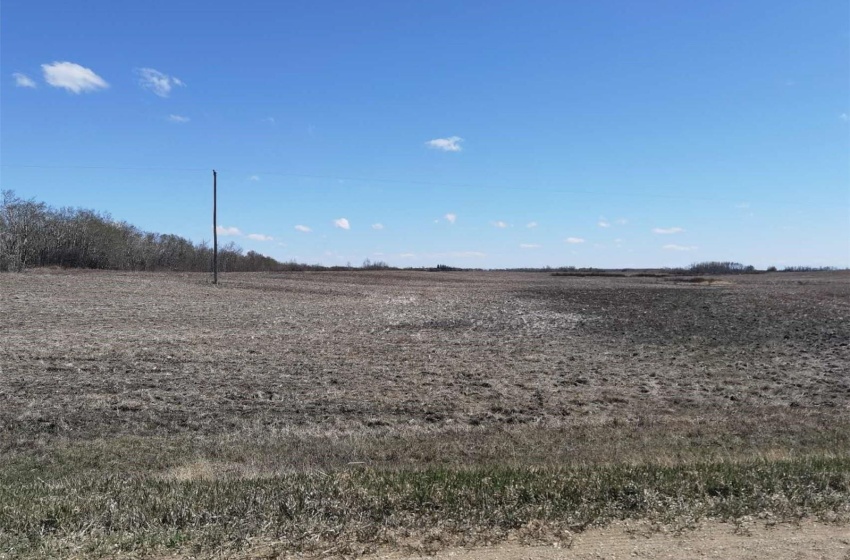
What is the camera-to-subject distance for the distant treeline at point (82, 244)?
69500 mm

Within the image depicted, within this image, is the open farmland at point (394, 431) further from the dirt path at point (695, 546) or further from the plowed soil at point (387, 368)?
the dirt path at point (695, 546)

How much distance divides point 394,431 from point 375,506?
4.59 meters

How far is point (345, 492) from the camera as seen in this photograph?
17.0 feet

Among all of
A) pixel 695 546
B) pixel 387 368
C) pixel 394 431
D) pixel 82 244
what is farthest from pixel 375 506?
pixel 82 244

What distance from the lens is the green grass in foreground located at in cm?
426

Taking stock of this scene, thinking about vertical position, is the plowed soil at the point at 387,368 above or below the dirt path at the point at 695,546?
below

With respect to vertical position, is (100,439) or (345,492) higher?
(345,492)

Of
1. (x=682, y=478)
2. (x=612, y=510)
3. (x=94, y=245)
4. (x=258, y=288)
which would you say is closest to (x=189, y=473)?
(x=612, y=510)

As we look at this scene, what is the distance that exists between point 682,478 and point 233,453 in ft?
18.1

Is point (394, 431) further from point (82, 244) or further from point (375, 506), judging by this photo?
point (82, 244)

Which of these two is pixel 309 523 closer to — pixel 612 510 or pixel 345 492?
pixel 345 492

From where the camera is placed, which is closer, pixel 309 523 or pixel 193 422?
pixel 309 523

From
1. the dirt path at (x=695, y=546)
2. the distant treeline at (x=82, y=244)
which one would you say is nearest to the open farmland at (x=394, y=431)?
the dirt path at (x=695, y=546)

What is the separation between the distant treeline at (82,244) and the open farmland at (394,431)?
156 ft
